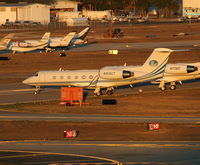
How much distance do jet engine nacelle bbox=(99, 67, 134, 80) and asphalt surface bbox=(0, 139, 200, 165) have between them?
793 inches

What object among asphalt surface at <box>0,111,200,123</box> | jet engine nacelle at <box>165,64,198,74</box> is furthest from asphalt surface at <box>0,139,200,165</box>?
jet engine nacelle at <box>165,64,198,74</box>

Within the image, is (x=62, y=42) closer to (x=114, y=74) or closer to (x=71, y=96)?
(x=114, y=74)

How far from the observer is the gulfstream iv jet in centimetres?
6531

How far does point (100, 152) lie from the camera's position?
41781 mm

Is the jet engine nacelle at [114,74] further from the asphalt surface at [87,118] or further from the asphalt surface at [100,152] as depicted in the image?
the asphalt surface at [100,152]

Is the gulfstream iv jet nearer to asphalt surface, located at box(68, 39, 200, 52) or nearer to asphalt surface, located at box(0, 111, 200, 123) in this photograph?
asphalt surface, located at box(0, 111, 200, 123)

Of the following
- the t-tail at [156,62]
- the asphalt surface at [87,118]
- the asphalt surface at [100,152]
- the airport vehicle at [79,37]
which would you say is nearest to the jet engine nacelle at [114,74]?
the t-tail at [156,62]

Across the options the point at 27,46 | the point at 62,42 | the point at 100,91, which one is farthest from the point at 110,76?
the point at 62,42

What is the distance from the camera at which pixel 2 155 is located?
41.5 metres

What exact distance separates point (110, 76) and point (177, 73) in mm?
8854

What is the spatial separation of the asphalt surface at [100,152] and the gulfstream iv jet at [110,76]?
2054 centimetres

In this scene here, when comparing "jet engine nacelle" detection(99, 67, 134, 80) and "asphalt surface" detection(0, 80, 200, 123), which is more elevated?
"jet engine nacelle" detection(99, 67, 134, 80)

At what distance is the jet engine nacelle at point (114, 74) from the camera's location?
6506cm

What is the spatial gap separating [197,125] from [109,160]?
1508cm
